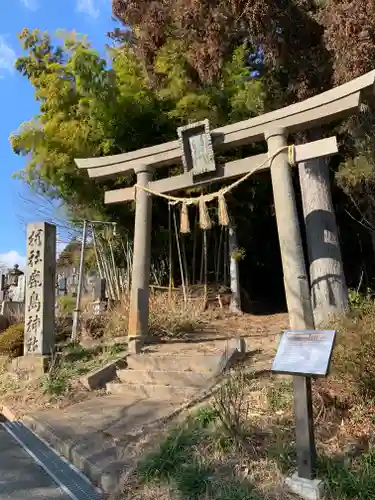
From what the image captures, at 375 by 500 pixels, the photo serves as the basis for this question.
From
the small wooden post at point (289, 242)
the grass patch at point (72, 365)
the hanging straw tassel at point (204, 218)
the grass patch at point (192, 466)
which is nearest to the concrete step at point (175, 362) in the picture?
the grass patch at point (72, 365)

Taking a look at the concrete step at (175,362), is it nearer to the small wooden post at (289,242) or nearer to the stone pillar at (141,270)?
the stone pillar at (141,270)

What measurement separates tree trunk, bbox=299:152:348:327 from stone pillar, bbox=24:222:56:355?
3945mm

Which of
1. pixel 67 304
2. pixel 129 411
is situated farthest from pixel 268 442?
pixel 67 304

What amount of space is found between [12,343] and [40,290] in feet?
5.36

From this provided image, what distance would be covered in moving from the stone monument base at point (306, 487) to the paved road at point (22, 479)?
5.22 ft

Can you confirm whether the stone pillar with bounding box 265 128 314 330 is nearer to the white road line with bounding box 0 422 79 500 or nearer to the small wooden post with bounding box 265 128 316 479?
the small wooden post with bounding box 265 128 316 479

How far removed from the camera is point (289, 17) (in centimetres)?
698

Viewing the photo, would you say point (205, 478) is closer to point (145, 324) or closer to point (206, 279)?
point (145, 324)

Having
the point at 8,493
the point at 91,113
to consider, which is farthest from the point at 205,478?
the point at 91,113

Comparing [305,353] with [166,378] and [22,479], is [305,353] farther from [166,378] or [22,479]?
[166,378]

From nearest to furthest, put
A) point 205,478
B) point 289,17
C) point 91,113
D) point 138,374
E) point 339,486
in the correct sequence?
point 339,486, point 205,478, point 138,374, point 289,17, point 91,113

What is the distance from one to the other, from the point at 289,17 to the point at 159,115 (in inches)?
133

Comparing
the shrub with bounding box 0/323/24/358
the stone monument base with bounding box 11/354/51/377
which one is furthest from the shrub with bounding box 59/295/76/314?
the stone monument base with bounding box 11/354/51/377

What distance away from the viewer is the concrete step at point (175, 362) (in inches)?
230
